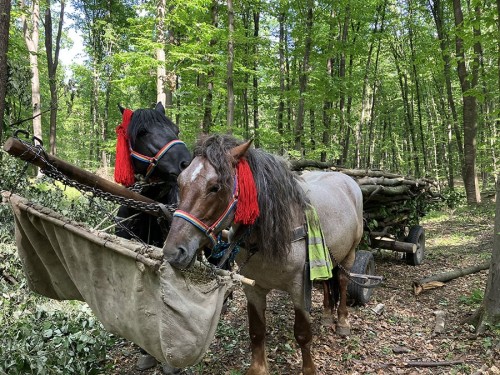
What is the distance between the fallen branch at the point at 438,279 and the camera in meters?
5.47

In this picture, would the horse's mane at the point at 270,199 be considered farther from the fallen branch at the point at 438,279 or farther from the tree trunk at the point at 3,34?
the tree trunk at the point at 3,34

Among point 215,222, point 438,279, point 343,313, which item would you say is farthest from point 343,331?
point 215,222

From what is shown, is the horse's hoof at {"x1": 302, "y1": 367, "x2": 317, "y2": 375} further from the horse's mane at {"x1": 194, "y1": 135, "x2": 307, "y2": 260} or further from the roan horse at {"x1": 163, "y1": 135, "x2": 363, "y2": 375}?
the horse's mane at {"x1": 194, "y1": 135, "x2": 307, "y2": 260}

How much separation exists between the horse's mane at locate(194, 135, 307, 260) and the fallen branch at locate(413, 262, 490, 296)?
362 cm

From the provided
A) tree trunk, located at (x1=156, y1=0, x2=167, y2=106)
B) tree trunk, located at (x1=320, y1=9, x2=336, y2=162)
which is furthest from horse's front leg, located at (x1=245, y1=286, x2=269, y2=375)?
tree trunk, located at (x1=320, y1=9, x2=336, y2=162)

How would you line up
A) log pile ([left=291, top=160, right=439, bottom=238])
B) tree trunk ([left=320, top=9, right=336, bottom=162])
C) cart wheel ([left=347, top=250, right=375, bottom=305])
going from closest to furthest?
cart wheel ([left=347, top=250, right=375, bottom=305]) < log pile ([left=291, top=160, right=439, bottom=238]) < tree trunk ([left=320, top=9, right=336, bottom=162])

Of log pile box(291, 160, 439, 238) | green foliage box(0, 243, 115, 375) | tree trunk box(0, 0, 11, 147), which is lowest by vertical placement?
green foliage box(0, 243, 115, 375)

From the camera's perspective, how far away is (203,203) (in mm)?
2188

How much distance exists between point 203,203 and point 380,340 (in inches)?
125

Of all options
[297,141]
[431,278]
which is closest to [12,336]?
[431,278]

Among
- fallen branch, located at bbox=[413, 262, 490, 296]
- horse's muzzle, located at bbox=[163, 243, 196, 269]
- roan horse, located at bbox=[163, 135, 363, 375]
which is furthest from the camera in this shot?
fallen branch, located at bbox=[413, 262, 490, 296]

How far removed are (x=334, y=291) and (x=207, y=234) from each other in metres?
2.87

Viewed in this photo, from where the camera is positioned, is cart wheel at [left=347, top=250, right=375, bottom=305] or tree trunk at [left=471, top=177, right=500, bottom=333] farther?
cart wheel at [left=347, top=250, right=375, bottom=305]

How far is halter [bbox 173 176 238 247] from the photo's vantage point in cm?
210
